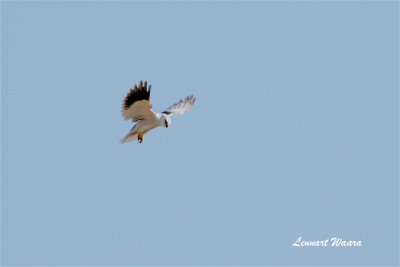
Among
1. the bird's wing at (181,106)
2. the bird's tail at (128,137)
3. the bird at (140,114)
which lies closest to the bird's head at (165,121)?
the bird at (140,114)

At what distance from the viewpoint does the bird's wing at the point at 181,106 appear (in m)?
25.2

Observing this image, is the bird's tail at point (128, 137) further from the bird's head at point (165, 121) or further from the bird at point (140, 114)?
the bird's head at point (165, 121)

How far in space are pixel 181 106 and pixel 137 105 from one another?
3.02 metres

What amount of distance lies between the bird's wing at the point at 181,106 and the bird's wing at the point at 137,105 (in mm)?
2016

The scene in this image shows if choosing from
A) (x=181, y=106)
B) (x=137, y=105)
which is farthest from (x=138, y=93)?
(x=181, y=106)

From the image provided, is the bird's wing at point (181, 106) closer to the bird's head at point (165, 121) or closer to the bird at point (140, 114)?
the bird at point (140, 114)

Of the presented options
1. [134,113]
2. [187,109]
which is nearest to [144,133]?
[134,113]

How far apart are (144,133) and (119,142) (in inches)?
25.6

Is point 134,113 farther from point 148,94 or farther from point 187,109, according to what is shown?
point 187,109

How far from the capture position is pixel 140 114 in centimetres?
2302

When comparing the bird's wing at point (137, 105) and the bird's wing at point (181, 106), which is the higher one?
the bird's wing at point (181, 106)

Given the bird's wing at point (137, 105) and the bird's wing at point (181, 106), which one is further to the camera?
the bird's wing at point (181, 106)

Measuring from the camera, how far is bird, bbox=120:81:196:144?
22484 mm

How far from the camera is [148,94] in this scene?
73.8ft
